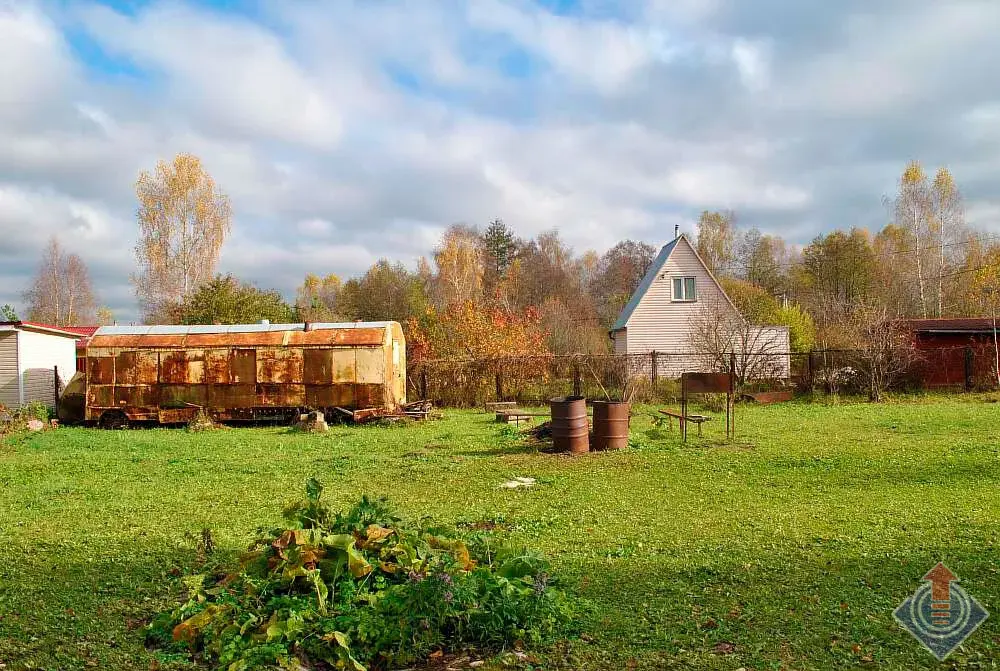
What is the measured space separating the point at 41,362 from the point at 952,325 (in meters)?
33.2

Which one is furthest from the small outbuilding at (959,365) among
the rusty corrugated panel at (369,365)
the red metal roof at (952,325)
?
the rusty corrugated panel at (369,365)

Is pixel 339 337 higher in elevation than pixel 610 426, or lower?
higher

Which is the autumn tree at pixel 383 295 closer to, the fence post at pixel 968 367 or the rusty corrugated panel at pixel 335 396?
the rusty corrugated panel at pixel 335 396

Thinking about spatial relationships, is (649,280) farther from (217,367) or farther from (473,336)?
(217,367)

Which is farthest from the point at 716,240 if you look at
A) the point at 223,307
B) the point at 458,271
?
the point at 223,307

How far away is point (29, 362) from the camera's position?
2236cm

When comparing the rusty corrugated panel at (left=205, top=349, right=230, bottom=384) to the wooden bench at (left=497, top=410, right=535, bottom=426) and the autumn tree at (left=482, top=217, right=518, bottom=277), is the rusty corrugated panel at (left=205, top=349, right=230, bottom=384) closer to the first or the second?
the wooden bench at (left=497, top=410, right=535, bottom=426)

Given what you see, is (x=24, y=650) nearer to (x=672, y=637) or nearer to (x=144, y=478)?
(x=672, y=637)

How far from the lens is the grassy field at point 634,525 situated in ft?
14.9

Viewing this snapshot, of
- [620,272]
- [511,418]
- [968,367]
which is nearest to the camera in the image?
[511,418]

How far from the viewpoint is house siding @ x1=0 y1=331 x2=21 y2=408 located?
21656mm

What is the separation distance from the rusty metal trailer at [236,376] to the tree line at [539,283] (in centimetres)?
566

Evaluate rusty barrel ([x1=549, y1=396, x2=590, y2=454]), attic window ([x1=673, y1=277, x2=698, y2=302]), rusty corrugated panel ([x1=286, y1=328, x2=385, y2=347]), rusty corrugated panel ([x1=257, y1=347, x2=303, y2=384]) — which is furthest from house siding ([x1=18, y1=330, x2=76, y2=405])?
attic window ([x1=673, y1=277, x2=698, y2=302])

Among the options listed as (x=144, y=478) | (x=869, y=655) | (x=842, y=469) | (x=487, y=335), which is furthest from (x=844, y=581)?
(x=487, y=335)
